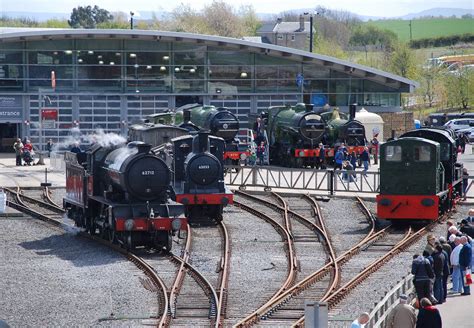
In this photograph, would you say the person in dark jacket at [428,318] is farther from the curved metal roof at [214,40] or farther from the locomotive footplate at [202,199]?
the curved metal roof at [214,40]

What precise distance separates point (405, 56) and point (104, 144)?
7401 centimetres

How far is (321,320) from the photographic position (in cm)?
1112

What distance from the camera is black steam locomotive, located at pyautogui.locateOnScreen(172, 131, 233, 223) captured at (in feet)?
101

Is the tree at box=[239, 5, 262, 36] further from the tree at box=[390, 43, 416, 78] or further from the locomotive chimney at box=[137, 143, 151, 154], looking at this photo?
the locomotive chimney at box=[137, 143, 151, 154]

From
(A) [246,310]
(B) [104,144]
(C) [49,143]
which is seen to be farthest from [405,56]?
(A) [246,310]

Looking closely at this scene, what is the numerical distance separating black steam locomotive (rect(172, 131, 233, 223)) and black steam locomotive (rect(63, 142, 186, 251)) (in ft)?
10.4

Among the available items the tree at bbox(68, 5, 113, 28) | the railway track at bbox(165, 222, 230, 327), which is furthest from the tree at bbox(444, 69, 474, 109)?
the tree at bbox(68, 5, 113, 28)

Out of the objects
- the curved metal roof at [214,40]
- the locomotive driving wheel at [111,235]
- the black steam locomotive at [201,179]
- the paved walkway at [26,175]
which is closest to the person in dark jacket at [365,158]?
the paved walkway at [26,175]

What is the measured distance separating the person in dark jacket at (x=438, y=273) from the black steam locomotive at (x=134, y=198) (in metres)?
7.88

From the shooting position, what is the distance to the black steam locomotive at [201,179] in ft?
101

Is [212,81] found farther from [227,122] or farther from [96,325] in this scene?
[96,325]

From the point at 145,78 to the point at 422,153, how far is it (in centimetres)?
3226

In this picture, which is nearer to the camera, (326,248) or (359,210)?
(326,248)

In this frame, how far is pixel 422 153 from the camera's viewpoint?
3086 cm
